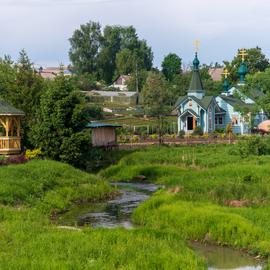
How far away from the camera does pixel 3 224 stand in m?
19.6

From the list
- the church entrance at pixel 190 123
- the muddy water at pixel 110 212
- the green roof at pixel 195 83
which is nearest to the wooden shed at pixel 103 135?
the muddy water at pixel 110 212

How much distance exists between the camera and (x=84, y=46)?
112 metres

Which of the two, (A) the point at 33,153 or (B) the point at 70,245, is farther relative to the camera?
(A) the point at 33,153

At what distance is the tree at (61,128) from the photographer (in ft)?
121

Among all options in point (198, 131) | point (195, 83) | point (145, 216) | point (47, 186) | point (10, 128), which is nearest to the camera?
point (145, 216)

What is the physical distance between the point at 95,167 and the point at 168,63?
78660 mm

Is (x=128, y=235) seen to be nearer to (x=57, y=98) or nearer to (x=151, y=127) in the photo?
(x=57, y=98)

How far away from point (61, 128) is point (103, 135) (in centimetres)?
1203

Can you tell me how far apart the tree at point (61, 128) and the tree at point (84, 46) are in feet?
248

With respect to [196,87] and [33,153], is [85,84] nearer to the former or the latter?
[196,87]

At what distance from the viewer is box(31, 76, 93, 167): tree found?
36.9 m

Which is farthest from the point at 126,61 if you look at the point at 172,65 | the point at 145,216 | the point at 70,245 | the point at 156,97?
the point at 70,245

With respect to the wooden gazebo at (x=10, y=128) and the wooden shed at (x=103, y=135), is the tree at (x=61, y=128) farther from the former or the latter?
the wooden shed at (x=103, y=135)

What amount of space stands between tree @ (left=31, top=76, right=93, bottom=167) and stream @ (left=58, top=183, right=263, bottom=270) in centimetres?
365
